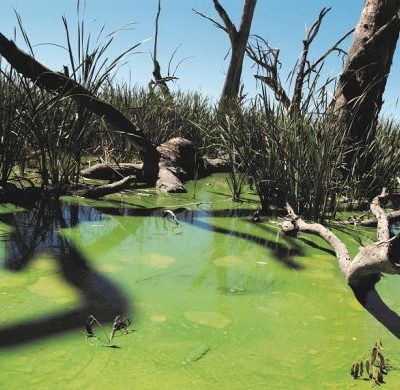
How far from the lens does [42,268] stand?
183 centimetres

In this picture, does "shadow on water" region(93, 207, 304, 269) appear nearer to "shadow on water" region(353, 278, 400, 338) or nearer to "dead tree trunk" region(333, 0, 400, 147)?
"shadow on water" region(353, 278, 400, 338)

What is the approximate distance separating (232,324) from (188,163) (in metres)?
3.48

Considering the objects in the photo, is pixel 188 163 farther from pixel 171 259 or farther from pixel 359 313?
pixel 359 313

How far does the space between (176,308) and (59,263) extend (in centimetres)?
59

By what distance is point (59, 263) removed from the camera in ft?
6.24

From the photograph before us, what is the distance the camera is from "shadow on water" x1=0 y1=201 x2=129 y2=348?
1.35 metres

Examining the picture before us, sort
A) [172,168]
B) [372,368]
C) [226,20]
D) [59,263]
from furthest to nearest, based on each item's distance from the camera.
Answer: [226,20] → [172,168] → [59,263] → [372,368]

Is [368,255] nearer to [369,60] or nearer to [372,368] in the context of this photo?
[372,368]

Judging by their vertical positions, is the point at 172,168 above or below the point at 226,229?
above

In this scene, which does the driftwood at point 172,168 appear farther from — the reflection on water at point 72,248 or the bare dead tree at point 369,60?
the bare dead tree at point 369,60

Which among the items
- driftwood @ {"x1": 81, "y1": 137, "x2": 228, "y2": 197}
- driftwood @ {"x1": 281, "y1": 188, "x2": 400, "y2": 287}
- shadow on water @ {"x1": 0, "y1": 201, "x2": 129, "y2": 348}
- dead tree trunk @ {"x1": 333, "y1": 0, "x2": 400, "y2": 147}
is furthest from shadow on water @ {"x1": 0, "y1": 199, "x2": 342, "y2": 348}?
dead tree trunk @ {"x1": 333, "y1": 0, "x2": 400, "y2": 147}

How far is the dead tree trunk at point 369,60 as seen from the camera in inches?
140

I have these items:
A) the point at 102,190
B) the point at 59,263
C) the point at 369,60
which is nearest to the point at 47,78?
the point at 102,190

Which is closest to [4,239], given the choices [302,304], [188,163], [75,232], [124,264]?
[75,232]
